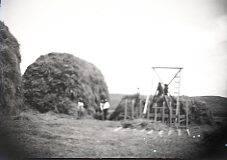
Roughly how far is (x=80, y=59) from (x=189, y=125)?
8.87 ft

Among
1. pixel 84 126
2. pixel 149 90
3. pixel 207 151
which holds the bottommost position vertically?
pixel 207 151

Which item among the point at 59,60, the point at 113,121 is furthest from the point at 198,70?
the point at 59,60

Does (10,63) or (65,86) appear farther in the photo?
(65,86)

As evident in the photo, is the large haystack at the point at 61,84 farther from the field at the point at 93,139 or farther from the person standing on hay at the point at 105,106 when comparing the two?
the field at the point at 93,139

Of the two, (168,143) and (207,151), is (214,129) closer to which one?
(207,151)

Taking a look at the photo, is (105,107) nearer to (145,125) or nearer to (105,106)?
(105,106)

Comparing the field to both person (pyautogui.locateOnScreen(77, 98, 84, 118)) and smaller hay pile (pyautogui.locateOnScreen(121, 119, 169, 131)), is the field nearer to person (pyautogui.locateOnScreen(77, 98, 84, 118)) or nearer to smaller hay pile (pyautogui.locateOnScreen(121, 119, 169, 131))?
smaller hay pile (pyautogui.locateOnScreen(121, 119, 169, 131))

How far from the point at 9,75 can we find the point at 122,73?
7.53ft

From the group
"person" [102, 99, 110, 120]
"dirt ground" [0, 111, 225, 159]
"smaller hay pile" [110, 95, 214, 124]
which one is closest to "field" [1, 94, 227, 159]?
"dirt ground" [0, 111, 225, 159]

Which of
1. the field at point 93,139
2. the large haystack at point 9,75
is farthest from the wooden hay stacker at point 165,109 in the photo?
the large haystack at point 9,75

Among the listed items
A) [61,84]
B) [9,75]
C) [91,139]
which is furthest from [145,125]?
[9,75]

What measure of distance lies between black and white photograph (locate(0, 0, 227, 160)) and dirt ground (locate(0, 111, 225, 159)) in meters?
0.02

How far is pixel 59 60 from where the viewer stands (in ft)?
21.5

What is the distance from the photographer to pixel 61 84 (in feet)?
21.8
